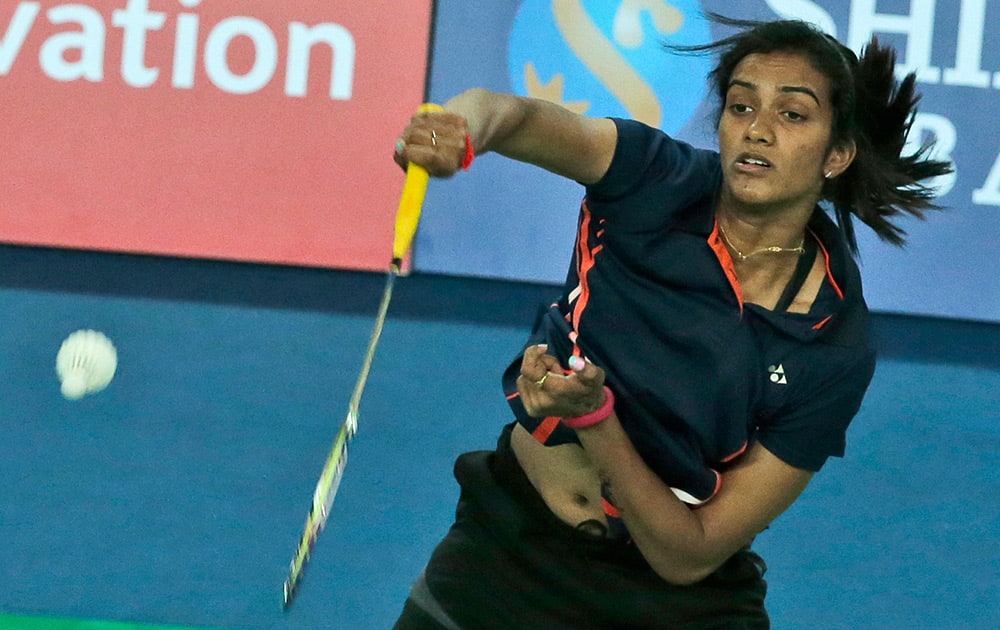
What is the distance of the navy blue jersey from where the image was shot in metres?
1.58

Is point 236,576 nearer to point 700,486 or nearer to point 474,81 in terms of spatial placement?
point 474,81

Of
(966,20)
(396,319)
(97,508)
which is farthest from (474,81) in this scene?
→ (97,508)

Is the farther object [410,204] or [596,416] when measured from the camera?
[596,416]

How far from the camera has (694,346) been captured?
159 centimetres

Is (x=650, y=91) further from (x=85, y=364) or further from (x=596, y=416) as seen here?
(x=596, y=416)

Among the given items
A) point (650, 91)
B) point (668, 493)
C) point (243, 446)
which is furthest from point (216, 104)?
point (668, 493)

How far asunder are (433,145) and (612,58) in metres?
1.41

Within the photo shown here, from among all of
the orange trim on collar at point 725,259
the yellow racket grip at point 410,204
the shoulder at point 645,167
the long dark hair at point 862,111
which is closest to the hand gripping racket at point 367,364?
the yellow racket grip at point 410,204

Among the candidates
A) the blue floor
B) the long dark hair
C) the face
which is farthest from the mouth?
the blue floor

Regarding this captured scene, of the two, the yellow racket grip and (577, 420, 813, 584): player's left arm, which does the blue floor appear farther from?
the yellow racket grip

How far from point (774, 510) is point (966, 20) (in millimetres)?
1322

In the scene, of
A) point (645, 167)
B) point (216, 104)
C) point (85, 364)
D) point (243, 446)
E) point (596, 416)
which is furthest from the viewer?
point (243, 446)

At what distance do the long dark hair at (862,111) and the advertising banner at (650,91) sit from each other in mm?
816

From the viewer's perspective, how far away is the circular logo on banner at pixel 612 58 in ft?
8.36
